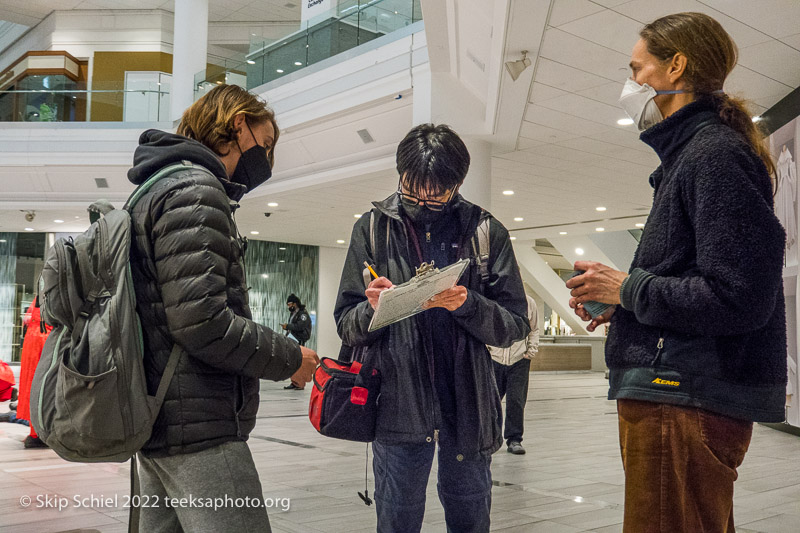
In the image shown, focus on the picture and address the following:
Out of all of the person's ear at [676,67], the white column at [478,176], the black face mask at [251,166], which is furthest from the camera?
the white column at [478,176]

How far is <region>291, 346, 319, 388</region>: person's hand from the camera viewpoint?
5.76 ft

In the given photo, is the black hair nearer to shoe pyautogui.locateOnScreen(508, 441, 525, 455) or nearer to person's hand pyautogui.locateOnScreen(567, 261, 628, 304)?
person's hand pyautogui.locateOnScreen(567, 261, 628, 304)

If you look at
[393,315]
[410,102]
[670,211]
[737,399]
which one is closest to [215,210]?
[393,315]

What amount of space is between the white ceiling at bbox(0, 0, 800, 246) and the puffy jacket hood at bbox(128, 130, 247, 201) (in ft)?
6.52

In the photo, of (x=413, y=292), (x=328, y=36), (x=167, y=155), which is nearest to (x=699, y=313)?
(x=413, y=292)

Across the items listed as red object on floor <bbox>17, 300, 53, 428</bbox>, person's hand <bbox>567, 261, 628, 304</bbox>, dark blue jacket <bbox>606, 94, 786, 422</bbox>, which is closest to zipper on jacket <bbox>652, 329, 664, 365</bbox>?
dark blue jacket <bbox>606, 94, 786, 422</bbox>

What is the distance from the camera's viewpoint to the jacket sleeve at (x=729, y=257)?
1311 millimetres

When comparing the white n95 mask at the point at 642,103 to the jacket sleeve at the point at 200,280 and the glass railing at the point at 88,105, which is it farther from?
the glass railing at the point at 88,105

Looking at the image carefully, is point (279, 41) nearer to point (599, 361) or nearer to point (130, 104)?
point (130, 104)

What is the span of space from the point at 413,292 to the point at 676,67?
0.81m

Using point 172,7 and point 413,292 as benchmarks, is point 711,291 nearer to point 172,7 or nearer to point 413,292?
point 413,292

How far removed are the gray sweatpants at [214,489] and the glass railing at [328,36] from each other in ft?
27.7

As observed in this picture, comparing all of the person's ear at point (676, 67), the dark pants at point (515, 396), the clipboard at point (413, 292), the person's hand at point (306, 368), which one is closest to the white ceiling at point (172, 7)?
the dark pants at point (515, 396)

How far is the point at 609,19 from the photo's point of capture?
5.68 metres
